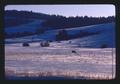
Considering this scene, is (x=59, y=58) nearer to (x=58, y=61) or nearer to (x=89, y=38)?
(x=58, y=61)

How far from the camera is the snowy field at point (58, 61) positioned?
2611mm

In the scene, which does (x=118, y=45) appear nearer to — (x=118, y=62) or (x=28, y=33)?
(x=118, y=62)

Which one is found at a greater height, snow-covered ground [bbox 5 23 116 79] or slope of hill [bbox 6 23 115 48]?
slope of hill [bbox 6 23 115 48]

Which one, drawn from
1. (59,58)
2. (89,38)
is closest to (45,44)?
(59,58)

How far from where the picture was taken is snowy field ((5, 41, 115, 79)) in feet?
8.57

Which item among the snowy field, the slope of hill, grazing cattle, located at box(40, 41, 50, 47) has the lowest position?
the snowy field

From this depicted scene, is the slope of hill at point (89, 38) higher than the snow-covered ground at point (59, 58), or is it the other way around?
the slope of hill at point (89, 38)

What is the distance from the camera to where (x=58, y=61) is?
2.61 meters

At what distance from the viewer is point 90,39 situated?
2.71 meters

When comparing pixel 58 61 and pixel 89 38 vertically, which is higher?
pixel 89 38

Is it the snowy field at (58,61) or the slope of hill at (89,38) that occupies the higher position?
the slope of hill at (89,38)

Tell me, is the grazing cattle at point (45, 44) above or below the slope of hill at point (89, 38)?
below

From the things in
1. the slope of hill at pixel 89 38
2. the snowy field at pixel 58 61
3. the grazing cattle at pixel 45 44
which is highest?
the slope of hill at pixel 89 38

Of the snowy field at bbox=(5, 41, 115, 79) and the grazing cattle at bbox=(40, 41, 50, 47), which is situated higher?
the grazing cattle at bbox=(40, 41, 50, 47)
